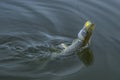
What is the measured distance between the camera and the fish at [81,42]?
638cm

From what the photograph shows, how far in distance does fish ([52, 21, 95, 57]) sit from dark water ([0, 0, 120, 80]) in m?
0.14

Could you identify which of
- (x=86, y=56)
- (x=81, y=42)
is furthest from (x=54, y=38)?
(x=81, y=42)

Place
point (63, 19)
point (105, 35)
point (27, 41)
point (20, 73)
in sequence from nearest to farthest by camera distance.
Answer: point (20, 73)
point (27, 41)
point (105, 35)
point (63, 19)

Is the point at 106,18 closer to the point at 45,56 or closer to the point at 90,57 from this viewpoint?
the point at 90,57

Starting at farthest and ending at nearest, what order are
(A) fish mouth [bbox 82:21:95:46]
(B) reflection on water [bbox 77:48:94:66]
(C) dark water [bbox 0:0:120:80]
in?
1. (B) reflection on water [bbox 77:48:94:66]
2. (C) dark water [bbox 0:0:120:80]
3. (A) fish mouth [bbox 82:21:95:46]

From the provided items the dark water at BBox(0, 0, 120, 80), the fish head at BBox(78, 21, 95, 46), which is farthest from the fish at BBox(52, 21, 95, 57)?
the dark water at BBox(0, 0, 120, 80)

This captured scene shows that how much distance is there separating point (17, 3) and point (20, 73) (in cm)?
323

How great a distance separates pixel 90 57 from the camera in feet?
23.7

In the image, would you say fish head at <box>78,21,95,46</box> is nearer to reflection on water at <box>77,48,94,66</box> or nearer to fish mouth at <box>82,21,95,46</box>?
fish mouth at <box>82,21,95,46</box>

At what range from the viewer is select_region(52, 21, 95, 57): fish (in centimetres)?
638

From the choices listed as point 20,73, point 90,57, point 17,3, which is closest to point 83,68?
point 90,57

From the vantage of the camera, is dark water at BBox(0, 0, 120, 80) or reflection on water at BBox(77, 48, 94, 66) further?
reflection on water at BBox(77, 48, 94, 66)

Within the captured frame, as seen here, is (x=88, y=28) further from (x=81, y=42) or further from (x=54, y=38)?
(x=54, y=38)

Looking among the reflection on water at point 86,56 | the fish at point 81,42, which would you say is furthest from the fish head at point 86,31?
the reflection on water at point 86,56
